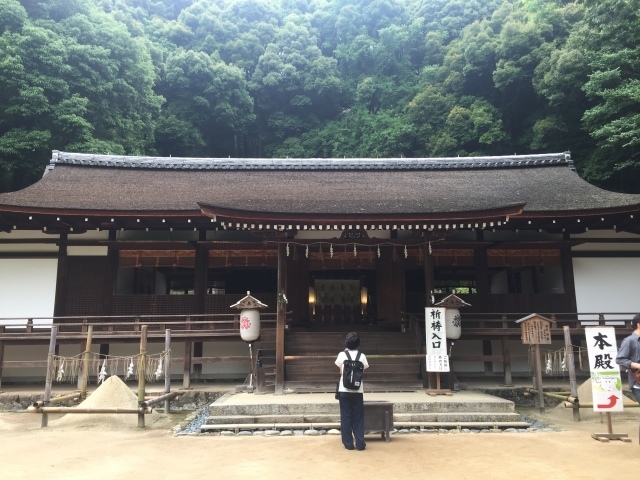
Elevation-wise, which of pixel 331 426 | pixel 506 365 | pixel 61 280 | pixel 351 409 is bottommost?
pixel 331 426

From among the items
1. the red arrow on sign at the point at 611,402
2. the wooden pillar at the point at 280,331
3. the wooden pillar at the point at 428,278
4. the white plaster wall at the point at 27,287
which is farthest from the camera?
the white plaster wall at the point at 27,287

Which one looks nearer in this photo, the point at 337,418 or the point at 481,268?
the point at 337,418

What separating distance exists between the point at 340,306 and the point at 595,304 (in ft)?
24.2

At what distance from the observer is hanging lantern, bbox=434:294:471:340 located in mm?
9734

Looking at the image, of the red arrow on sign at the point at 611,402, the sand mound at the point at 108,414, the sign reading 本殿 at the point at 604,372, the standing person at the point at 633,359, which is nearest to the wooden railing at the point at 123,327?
the sand mound at the point at 108,414

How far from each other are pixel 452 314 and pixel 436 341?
769 mm

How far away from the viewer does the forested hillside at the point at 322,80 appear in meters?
20.6

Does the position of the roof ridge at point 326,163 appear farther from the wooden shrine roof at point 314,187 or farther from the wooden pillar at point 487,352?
the wooden pillar at point 487,352

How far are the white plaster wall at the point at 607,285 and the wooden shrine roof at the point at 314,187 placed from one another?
1873mm

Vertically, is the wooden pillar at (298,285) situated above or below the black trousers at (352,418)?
above

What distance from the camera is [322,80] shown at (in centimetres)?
3856

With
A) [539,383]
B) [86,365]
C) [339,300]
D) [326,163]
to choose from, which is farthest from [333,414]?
[326,163]

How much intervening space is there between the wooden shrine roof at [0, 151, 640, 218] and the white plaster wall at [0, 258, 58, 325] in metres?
1.87

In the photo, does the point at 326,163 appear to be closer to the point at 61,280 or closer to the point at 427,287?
the point at 427,287
